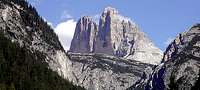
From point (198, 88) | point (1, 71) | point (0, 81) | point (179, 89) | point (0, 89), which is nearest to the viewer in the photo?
point (179, 89)

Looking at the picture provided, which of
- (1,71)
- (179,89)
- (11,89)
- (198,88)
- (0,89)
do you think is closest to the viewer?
(179,89)

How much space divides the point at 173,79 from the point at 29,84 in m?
125

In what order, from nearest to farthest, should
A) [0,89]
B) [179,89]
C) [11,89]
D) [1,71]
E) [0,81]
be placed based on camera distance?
1. [179,89]
2. [0,89]
3. [11,89]
4. [0,81]
5. [1,71]

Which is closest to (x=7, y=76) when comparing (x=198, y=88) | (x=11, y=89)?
(x=11, y=89)

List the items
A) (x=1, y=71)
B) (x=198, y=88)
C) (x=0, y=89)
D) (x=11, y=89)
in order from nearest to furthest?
(x=198, y=88), (x=0, y=89), (x=11, y=89), (x=1, y=71)

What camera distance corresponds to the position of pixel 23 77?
19950 cm

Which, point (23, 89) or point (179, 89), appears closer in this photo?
point (179, 89)

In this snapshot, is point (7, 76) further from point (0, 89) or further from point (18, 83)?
point (0, 89)

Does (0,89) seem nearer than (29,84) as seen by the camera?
Yes

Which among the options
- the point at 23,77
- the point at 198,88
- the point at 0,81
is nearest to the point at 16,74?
the point at 23,77

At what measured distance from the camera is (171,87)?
76.2m

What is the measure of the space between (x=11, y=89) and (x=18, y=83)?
34535 mm

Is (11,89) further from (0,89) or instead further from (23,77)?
(23,77)

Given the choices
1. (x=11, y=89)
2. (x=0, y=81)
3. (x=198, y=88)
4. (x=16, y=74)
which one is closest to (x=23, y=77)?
(x=16, y=74)
